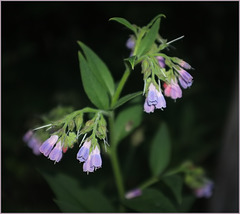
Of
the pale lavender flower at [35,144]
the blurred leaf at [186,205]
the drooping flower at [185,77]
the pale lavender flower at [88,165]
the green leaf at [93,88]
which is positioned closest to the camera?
the pale lavender flower at [88,165]

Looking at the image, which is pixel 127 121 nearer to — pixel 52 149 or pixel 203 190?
pixel 52 149

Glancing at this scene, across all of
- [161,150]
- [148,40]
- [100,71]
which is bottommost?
[161,150]

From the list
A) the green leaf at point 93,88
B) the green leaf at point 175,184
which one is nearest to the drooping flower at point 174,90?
the green leaf at point 93,88

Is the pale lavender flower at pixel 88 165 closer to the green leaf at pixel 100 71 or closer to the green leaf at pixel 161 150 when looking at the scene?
the green leaf at pixel 100 71

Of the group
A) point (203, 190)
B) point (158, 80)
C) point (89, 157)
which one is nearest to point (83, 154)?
point (89, 157)

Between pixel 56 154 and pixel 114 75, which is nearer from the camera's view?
pixel 56 154

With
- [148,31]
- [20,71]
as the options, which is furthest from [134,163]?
[148,31]
